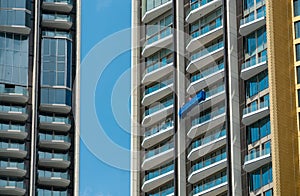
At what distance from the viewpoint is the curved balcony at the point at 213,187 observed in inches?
4158

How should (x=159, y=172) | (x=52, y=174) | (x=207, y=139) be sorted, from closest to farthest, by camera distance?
(x=207, y=139), (x=159, y=172), (x=52, y=174)

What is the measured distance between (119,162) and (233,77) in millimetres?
17059

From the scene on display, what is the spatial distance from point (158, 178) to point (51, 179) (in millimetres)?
20813

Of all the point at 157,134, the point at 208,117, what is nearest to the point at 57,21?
the point at 157,134

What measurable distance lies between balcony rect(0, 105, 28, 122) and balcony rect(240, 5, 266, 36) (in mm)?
36216

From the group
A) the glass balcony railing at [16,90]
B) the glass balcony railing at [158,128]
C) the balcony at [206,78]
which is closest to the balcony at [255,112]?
the balcony at [206,78]

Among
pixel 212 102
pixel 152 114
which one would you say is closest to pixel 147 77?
pixel 152 114

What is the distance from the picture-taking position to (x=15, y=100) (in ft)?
435

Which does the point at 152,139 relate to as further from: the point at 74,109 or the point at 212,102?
the point at 74,109

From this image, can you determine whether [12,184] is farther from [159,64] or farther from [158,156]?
[159,64]

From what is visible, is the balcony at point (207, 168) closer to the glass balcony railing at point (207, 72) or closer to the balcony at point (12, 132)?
the glass balcony railing at point (207, 72)

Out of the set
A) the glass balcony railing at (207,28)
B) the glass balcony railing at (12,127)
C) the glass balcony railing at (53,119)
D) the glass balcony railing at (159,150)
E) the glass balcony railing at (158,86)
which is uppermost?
the glass balcony railing at (207,28)

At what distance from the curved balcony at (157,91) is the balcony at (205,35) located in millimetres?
4824

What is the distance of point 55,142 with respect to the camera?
437 feet
